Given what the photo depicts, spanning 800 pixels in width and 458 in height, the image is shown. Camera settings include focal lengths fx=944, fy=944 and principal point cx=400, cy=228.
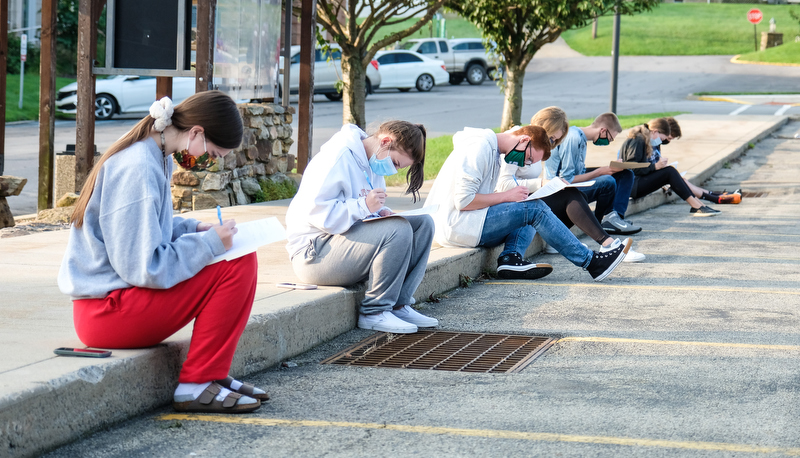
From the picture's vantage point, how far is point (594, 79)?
36094 millimetres

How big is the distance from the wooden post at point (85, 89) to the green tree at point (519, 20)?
6.38 metres

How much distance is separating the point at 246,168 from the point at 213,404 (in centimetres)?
598

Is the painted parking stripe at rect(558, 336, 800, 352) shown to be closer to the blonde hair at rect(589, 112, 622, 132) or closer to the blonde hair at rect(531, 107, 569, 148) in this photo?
the blonde hair at rect(531, 107, 569, 148)

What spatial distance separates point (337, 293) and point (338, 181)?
2.00 ft

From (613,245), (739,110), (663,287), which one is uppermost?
(739,110)

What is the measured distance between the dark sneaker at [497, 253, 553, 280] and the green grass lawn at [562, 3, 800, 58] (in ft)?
130

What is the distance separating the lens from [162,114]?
137 inches

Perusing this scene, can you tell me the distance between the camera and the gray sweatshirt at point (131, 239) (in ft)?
11.1

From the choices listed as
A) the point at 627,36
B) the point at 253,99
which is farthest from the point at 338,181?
the point at 627,36

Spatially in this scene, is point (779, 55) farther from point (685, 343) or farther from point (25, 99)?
point (685, 343)

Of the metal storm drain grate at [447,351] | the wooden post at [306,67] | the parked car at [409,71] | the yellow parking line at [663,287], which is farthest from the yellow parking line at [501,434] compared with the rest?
the parked car at [409,71]

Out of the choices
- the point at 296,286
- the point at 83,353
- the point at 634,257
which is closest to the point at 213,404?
the point at 83,353

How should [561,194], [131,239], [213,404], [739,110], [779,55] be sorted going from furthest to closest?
[779,55], [739,110], [561,194], [213,404], [131,239]

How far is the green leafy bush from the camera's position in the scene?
9.58 meters
